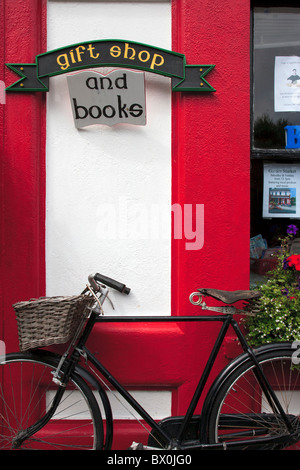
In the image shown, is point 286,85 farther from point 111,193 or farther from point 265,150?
point 111,193

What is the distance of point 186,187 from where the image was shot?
2760 millimetres

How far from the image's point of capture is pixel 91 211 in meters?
2.83

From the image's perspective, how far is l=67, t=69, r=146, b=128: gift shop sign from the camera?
109 inches

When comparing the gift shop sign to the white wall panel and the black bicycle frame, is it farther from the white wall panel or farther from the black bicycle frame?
the black bicycle frame

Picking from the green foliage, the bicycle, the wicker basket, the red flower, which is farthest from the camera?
the red flower

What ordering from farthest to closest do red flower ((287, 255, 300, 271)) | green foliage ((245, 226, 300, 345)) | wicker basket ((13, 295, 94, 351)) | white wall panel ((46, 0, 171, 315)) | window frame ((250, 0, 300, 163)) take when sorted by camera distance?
window frame ((250, 0, 300, 163)) → white wall panel ((46, 0, 171, 315)) → red flower ((287, 255, 300, 271)) → green foliage ((245, 226, 300, 345)) → wicker basket ((13, 295, 94, 351))

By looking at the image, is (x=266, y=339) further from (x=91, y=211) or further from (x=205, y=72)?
(x=205, y=72)

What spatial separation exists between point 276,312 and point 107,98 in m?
1.78

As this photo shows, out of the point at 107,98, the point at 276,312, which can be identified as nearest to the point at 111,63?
the point at 107,98

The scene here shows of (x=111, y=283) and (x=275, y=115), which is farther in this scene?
(x=275, y=115)

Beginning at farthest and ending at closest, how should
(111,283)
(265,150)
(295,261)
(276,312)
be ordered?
1. (265,150)
2. (295,261)
3. (276,312)
4. (111,283)

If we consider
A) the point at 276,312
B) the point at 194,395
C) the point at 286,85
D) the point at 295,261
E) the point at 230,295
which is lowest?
the point at 194,395

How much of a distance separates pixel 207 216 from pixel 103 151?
0.84m

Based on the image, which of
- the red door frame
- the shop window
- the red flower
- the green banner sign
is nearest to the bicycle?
the red door frame
